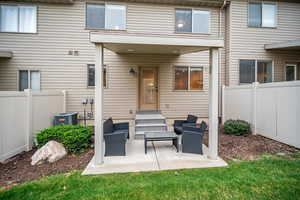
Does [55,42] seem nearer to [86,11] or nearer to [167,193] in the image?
[86,11]

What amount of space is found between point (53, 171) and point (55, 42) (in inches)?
233

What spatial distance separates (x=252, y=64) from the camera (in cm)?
780

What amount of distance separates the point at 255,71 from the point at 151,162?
737 cm

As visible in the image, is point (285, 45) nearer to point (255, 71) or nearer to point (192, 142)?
point (255, 71)

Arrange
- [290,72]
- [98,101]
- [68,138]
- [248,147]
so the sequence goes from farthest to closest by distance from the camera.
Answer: [290,72]
[248,147]
[68,138]
[98,101]

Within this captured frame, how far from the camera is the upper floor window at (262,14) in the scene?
7.71m

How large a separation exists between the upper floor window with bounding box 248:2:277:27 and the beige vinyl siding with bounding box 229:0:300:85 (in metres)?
0.22

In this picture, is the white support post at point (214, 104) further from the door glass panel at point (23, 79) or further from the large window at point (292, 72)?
the door glass panel at point (23, 79)

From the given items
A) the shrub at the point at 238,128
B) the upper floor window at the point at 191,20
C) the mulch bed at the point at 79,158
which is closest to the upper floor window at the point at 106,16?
the upper floor window at the point at 191,20

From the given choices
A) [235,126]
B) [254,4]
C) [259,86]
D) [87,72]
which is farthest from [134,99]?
[254,4]

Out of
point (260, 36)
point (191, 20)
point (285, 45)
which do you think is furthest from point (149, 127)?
point (260, 36)

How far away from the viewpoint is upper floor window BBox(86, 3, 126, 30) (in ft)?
23.4

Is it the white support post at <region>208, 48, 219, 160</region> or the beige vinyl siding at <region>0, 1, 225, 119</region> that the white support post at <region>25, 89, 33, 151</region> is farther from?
the white support post at <region>208, 48, 219, 160</region>

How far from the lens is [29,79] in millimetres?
6934
